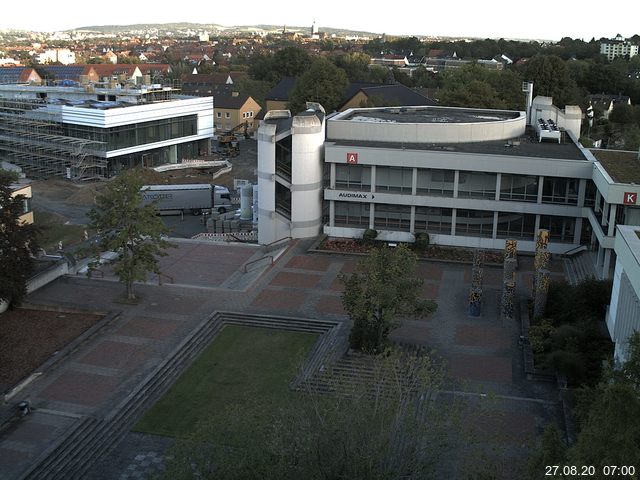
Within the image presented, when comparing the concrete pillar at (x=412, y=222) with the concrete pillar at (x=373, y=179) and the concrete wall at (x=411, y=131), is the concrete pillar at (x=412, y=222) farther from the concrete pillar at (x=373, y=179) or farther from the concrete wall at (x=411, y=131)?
the concrete wall at (x=411, y=131)

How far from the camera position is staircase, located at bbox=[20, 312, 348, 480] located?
20.6 m

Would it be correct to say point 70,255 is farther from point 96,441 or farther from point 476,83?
point 476,83

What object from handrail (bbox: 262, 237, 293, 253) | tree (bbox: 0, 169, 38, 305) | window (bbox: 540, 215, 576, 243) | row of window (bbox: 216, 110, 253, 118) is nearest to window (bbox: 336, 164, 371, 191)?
handrail (bbox: 262, 237, 293, 253)

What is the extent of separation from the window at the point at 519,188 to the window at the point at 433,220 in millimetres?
3314

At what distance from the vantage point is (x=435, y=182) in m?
41.3

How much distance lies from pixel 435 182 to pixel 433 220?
7.44 feet

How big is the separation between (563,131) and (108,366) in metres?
37.0

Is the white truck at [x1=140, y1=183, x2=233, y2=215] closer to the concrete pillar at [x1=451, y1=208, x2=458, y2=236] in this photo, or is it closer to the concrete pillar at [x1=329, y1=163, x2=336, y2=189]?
the concrete pillar at [x1=329, y1=163, x2=336, y2=189]

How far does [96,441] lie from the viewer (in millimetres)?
21766

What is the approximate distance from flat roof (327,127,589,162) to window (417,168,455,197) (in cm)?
133

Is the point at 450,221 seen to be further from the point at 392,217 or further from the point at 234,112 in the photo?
the point at 234,112

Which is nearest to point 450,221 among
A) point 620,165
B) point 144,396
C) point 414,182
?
point 414,182

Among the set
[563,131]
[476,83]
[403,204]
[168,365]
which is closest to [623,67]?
[476,83]

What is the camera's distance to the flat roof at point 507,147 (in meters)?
41.2
